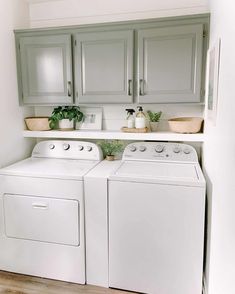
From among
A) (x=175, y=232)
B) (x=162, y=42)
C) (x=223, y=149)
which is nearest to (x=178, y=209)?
(x=175, y=232)

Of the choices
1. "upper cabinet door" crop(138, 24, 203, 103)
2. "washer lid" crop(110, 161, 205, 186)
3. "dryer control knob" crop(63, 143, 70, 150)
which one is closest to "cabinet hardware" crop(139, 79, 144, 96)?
"upper cabinet door" crop(138, 24, 203, 103)

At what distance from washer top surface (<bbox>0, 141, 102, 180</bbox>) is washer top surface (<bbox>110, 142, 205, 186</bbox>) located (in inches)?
12.5

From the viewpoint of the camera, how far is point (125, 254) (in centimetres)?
196

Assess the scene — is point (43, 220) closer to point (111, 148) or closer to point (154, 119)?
point (111, 148)

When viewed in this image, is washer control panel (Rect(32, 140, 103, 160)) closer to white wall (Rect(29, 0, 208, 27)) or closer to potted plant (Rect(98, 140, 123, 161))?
potted plant (Rect(98, 140, 123, 161))

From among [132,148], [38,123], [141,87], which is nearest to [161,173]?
[132,148]

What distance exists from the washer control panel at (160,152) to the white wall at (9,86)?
1.06 m

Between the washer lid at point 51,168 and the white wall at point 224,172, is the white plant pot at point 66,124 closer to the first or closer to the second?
the washer lid at point 51,168

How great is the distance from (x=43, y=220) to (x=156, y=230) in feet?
2.97

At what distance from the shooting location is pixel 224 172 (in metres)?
1.34

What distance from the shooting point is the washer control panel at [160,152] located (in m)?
2.30

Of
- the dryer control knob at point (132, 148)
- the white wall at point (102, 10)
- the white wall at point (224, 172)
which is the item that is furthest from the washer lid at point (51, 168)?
the white wall at point (102, 10)

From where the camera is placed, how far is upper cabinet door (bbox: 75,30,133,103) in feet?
7.16

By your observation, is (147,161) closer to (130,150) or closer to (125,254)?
(130,150)
